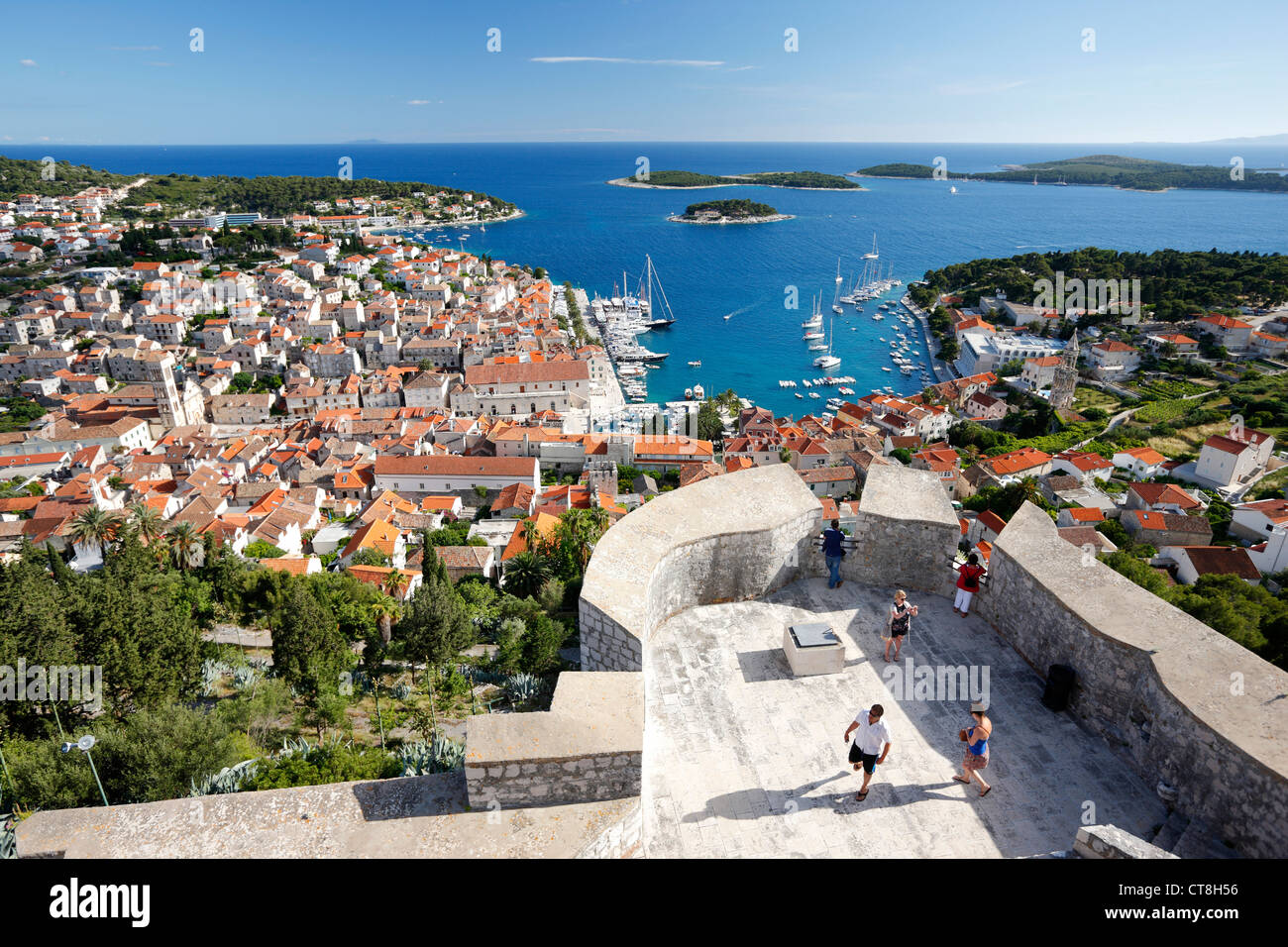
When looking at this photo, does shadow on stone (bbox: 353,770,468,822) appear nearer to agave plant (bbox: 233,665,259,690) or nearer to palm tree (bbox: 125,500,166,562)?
agave plant (bbox: 233,665,259,690)

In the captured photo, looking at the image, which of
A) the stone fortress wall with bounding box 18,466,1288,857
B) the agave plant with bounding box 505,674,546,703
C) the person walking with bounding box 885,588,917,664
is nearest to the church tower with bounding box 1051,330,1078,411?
the stone fortress wall with bounding box 18,466,1288,857

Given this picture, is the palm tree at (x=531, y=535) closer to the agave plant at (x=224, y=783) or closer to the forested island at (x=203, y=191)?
the agave plant at (x=224, y=783)

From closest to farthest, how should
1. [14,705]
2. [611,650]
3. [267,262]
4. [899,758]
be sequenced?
[899,758] → [611,650] → [14,705] → [267,262]

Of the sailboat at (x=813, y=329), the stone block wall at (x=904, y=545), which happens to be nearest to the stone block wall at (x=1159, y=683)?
the stone block wall at (x=904, y=545)

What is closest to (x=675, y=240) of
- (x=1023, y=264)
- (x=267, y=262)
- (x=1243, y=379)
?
(x=1023, y=264)

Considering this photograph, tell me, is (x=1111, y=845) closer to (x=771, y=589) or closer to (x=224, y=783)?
(x=771, y=589)
